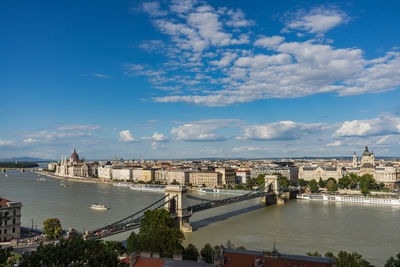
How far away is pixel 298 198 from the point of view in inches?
2395

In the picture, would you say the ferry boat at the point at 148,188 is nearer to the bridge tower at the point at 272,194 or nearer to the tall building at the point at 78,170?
the bridge tower at the point at 272,194

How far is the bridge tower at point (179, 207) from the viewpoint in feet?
98.3

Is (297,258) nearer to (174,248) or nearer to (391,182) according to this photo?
(174,248)

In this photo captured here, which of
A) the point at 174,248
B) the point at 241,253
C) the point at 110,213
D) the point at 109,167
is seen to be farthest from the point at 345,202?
the point at 109,167

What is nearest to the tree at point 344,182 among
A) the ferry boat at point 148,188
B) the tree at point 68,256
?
the ferry boat at point 148,188

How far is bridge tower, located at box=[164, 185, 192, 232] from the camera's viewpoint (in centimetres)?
2997

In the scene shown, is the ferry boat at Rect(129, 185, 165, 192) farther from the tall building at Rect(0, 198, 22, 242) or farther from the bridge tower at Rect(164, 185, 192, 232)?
the tall building at Rect(0, 198, 22, 242)

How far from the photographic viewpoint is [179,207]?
101 feet

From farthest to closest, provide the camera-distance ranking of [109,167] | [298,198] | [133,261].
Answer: [109,167] → [298,198] → [133,261]

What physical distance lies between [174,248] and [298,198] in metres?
47.0

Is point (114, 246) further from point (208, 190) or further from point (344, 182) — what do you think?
point (344, 182)

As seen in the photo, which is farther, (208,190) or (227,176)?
(227,176)

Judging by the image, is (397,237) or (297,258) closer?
(297,258)

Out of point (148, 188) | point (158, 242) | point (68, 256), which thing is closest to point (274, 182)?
point (148, 188)
